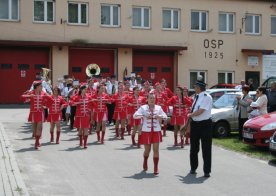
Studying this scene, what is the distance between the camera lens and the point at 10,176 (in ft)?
32.2

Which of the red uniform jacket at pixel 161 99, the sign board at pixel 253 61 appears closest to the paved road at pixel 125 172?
the red uniform jacket at pixel 161 99

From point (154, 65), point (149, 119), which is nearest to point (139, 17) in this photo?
point (154, 65)

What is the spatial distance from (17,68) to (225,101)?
50.8ft

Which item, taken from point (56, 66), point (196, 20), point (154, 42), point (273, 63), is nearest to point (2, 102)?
point (56, 66)

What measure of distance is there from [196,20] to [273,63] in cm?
1164

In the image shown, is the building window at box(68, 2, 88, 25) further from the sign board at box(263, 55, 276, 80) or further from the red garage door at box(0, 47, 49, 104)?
the sign board at box(263, 55, 276, 80)

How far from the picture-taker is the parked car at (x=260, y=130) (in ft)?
45.4

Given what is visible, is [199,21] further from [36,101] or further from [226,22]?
[36,101]

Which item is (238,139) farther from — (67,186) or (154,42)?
(154,42)

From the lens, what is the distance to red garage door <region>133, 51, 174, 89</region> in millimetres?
32594

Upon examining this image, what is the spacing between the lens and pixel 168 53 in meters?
33.3

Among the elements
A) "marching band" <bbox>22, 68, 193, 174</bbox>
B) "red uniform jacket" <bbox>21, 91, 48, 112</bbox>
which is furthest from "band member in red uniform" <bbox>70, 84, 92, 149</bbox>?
"red uniform jacket" <bbox>21, 91, 48, 112</bbox>

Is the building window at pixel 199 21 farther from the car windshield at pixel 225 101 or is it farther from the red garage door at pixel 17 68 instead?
the car windshield at pixel 225 101

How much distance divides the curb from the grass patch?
6168mm
